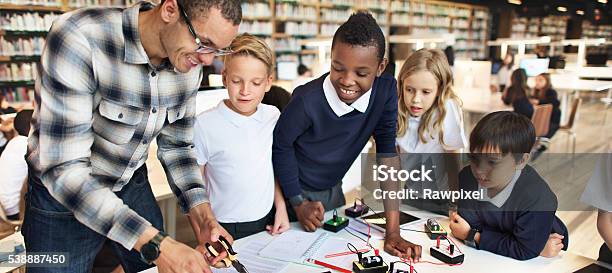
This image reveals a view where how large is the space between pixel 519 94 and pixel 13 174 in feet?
13.6

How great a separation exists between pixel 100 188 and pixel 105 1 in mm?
5539

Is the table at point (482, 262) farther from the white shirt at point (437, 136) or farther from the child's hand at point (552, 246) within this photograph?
the white shirt at point (437, 136)

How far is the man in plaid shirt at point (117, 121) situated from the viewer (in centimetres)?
93

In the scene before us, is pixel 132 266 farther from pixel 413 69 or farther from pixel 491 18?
pixel 491 18

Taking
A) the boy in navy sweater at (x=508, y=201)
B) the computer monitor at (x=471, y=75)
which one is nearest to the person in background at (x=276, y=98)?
the boy in navy sweater at (x=508, y=201)

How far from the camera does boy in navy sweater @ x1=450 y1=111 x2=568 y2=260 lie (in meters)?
1.31

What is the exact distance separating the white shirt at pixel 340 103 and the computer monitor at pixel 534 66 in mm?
3462

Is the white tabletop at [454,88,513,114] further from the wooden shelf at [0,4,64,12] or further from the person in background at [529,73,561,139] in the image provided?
the wooden shelf at [0,4,64,12]

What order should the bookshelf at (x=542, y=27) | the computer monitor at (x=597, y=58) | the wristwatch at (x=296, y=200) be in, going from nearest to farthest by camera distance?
the wristwatch at (x=296, y=200) < the computer monitor at (x=597, y=58) < the bookshelf at (x=542, y=27)

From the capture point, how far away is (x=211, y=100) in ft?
7.41

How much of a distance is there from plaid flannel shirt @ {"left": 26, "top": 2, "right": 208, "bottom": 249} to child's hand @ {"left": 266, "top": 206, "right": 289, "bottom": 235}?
310 mm

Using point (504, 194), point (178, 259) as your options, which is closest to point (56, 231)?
point (178, 259)

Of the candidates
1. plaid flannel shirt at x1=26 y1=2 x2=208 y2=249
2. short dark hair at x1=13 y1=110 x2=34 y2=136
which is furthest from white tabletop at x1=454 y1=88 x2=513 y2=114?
plaid flannel shirt at x1=26 y1=2 x2=208 y2=249

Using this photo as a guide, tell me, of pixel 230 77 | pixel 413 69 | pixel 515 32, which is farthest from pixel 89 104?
pixel 515 32
